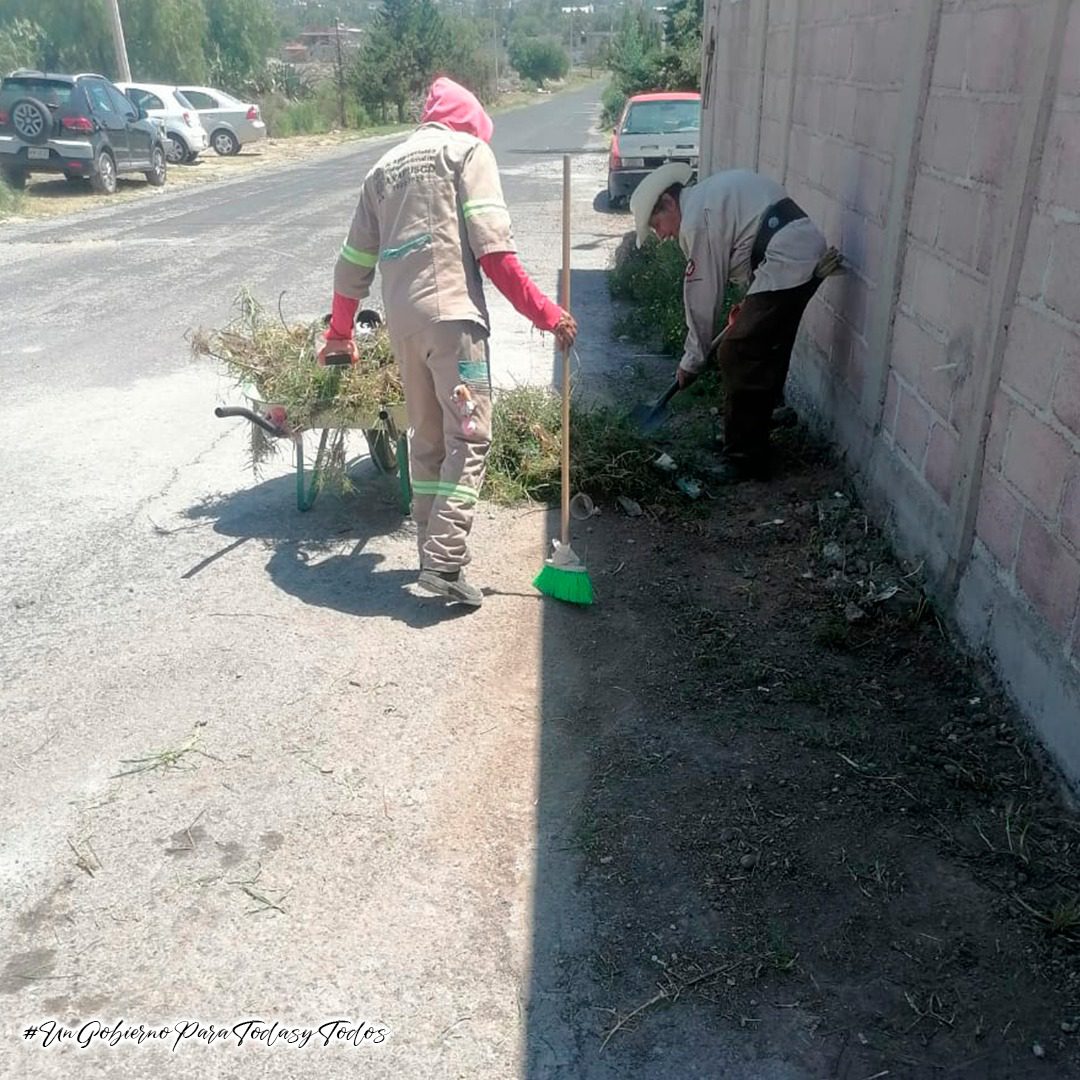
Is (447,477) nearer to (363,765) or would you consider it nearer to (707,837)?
(363,765)

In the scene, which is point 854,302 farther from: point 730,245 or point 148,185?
point 148,185

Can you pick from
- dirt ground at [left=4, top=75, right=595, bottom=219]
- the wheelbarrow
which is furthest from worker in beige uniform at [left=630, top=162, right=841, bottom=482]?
dirt ground at [left=4, top=75, right=595, bottom=219]

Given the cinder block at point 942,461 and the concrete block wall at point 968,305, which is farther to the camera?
the cinder block at point 942,461

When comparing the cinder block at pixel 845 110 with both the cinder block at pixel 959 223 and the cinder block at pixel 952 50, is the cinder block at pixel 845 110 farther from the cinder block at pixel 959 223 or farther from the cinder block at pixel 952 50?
the cinder block at pixel 959 223

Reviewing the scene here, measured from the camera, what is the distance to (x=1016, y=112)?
3.10 meters

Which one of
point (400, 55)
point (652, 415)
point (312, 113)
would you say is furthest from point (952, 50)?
point (400, 55)

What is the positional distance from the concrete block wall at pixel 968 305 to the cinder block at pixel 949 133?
0.03 feet

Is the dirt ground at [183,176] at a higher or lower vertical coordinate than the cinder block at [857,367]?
lower

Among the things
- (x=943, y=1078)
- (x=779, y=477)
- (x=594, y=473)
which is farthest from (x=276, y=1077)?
(x=779, y=477)

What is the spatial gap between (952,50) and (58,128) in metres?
15.5

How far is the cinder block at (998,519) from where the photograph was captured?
312cm

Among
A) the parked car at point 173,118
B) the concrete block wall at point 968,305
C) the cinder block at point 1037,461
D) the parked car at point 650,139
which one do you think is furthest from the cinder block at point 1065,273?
the parked car at point 173,118

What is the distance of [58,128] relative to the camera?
1553cm

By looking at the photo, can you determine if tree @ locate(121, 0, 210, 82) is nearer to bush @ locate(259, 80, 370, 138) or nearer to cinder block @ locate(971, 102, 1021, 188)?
bush @ locate(259, 80, 370, 138)
